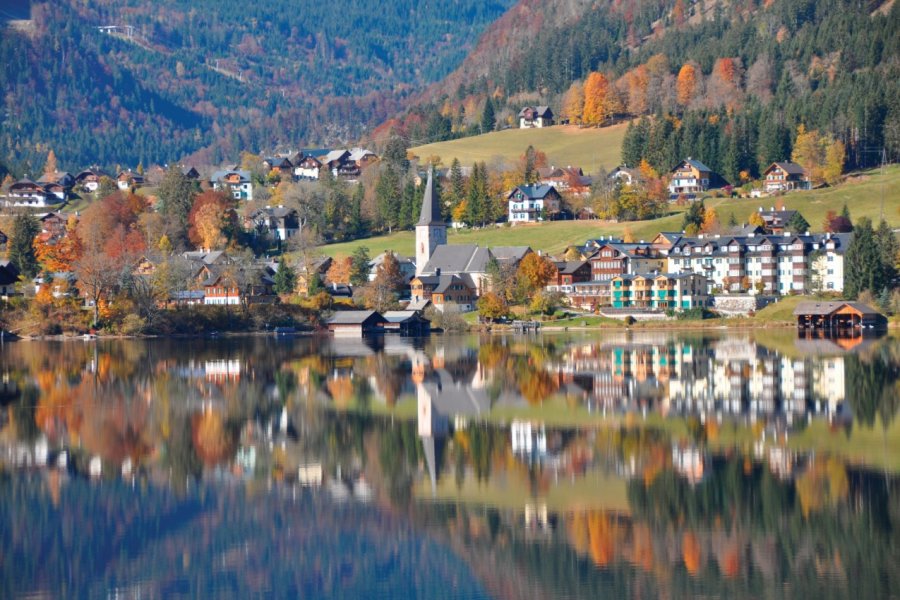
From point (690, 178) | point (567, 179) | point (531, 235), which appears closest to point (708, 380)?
point (531, 235)

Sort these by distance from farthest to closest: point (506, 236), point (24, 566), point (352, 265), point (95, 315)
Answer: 1. point (506, 236)
2. point (352, 265)
3. point (95, 315)
4. point (24, 566)

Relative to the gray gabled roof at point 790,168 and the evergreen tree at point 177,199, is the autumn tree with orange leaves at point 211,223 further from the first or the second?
the gray gabled roof at point 790,168

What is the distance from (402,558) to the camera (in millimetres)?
21047

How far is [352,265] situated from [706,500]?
6905 cm

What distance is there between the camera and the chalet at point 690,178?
106812mm

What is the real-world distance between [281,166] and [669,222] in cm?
5453

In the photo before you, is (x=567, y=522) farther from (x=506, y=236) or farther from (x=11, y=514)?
(x=506, y=236)

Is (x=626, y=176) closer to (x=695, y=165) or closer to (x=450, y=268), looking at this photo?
Result: (x=695, y=165)

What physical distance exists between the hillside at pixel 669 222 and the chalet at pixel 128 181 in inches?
1294

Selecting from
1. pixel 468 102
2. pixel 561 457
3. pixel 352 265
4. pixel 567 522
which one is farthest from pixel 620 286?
pixel 468 102

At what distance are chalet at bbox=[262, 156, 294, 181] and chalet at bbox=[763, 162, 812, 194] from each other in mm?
50991

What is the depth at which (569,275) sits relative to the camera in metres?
87.9

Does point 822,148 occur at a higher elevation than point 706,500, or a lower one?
higher

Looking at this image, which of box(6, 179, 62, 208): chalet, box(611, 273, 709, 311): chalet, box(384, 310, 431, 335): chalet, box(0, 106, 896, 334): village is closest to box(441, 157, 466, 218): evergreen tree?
box(0, 106, 896, 334): village
